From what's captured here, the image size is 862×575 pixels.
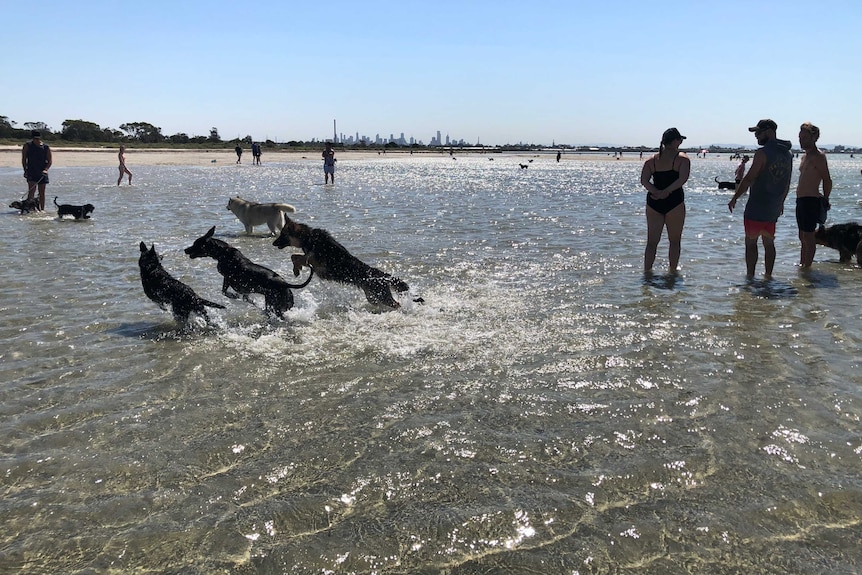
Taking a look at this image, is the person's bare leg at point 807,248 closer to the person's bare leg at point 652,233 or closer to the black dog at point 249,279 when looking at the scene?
the person's bare leg at point 652,233

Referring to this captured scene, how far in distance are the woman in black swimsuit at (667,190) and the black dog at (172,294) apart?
252 inches

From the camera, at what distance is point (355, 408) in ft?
13.9

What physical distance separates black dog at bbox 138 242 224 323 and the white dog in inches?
259

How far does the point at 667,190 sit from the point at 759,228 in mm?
1489

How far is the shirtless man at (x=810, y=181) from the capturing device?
8766 mm

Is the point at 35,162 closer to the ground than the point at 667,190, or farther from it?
farther from it

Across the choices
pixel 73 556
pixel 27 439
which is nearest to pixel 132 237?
pixel 27 439

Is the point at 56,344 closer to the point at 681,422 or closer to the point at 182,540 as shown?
the point at 182,540

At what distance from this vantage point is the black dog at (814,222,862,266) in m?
9.96

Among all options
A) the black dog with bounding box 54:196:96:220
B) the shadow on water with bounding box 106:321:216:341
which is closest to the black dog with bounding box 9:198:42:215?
the black dog with bounding box 54:196:96:220

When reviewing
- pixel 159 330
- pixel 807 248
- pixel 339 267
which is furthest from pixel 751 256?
pixel 159 330

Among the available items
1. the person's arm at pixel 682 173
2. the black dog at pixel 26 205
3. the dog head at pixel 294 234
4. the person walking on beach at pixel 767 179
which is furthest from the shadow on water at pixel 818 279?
the black dog at pixel 26 205

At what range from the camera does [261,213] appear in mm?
13203

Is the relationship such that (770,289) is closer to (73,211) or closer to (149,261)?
(149,261)
